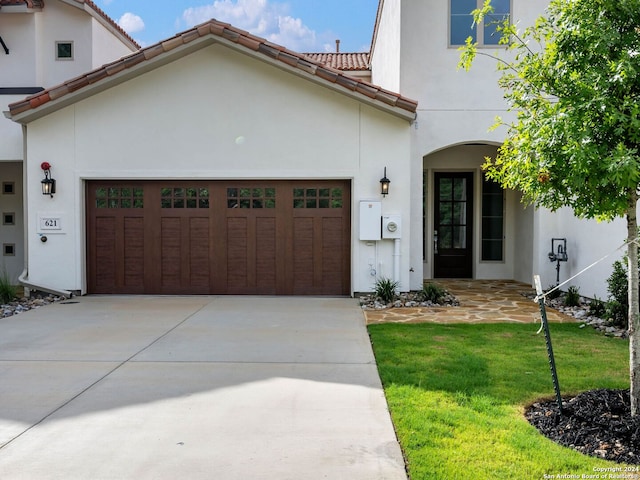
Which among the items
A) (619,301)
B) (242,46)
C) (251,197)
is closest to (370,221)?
(251,197)

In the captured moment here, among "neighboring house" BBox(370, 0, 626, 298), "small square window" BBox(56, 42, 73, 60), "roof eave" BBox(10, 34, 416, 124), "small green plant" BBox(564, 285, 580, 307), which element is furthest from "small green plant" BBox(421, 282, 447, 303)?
"small square window" BBox(56, 42, 73, 60)

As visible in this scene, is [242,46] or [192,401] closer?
[192,401]

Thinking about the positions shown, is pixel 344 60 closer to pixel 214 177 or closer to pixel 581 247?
pixel 214 177

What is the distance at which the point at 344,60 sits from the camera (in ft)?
57.7

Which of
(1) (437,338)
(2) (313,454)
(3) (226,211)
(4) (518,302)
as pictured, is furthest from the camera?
(3) (226,211)

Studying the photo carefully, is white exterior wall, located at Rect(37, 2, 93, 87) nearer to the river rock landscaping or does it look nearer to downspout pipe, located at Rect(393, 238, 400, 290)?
the river rock landscaping

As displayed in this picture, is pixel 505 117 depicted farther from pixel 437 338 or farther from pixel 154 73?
pixel 154 73

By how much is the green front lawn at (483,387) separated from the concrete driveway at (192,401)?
0.24 m

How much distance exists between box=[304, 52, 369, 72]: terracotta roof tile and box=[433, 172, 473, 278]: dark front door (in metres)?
5.04

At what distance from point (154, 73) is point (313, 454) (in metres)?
9.08

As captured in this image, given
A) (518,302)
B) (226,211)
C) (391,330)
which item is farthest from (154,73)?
(518,302)

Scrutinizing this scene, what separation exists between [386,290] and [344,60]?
34.0ft

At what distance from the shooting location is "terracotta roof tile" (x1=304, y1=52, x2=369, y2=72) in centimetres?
1622

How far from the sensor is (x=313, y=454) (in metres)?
3.68
